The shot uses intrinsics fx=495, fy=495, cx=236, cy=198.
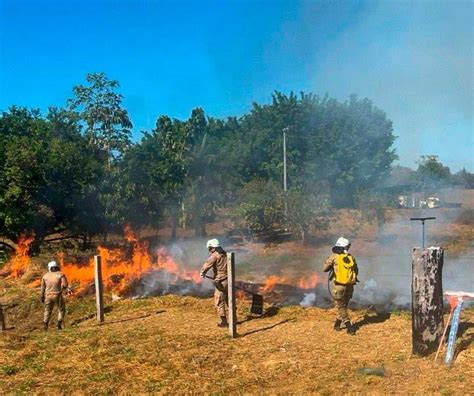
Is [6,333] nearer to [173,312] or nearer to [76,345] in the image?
[76,345]

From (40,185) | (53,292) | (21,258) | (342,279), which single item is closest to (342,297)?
(342,279)

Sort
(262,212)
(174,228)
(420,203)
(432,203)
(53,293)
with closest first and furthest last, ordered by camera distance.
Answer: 1. (53,293)
2. (262,212)
3. (174,228)
4. (432,203)
5. (420,203)

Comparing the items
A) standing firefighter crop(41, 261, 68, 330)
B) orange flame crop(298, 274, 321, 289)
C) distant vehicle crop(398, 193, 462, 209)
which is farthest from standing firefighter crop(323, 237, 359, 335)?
distant vehicle crop(398, 193, 462, 209)

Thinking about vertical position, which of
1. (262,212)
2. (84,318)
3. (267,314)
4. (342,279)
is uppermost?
(262,212)

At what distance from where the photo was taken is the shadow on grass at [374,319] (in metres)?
10.3

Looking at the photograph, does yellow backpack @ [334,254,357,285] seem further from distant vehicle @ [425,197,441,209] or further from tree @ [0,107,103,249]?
distant vehicle @ [425,197,441,209]

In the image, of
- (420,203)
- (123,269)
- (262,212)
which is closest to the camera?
(123,269)

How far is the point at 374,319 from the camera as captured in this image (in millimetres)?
10641

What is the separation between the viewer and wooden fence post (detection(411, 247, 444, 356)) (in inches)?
317

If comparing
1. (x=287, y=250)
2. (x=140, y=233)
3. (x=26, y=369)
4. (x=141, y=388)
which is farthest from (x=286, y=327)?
(x=140, y=233)

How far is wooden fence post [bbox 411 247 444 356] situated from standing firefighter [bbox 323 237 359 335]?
173 cm

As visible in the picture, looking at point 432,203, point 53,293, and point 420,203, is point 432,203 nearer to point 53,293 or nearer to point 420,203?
point 420,203

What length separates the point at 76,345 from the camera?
31.5ft

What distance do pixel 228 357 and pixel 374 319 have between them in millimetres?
3728
